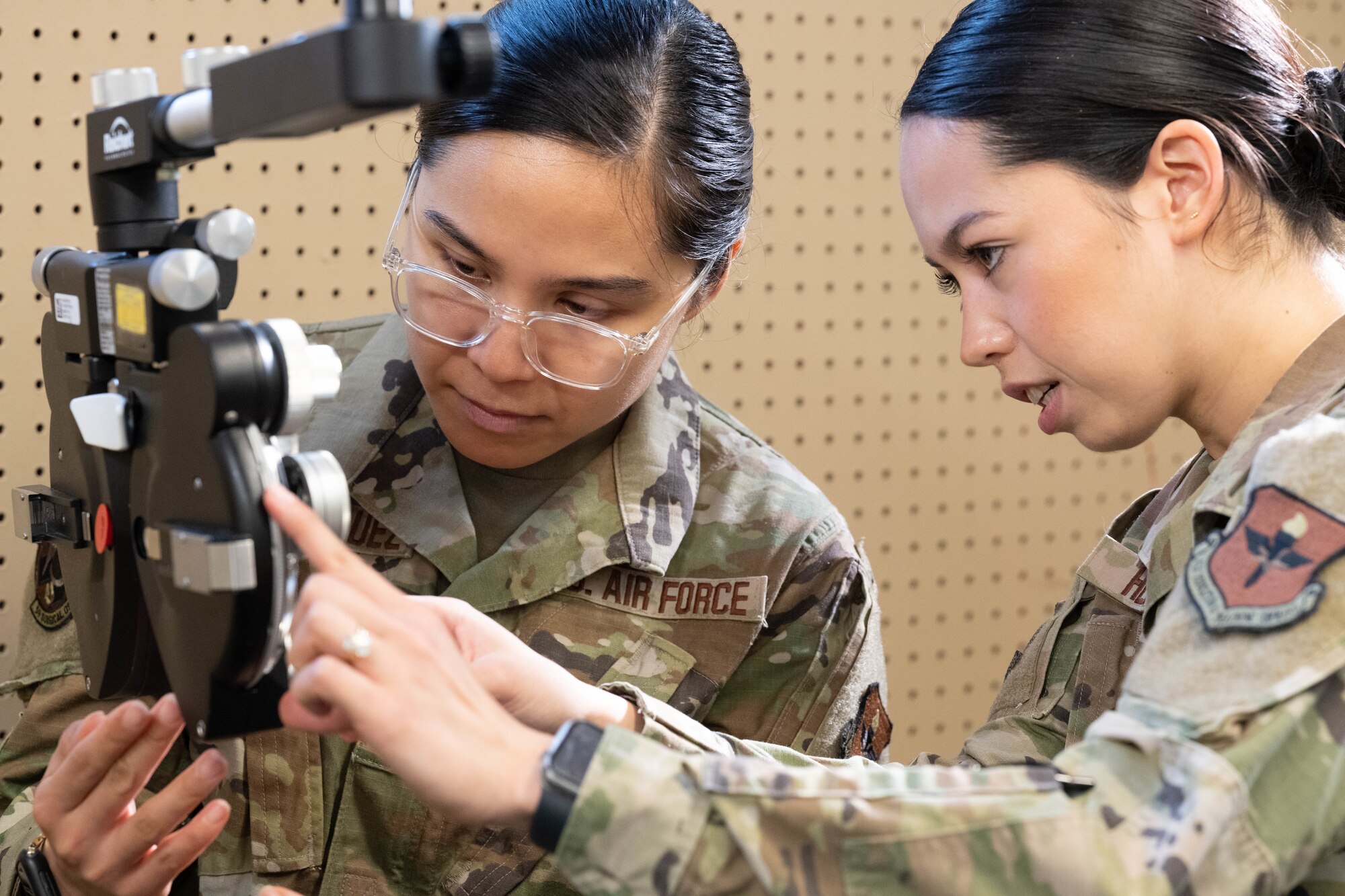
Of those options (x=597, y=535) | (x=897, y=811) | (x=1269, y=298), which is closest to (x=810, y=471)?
(x=597, y=535)

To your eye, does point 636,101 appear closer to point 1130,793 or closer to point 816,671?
point 816,671

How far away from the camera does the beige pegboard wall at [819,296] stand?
1462mm

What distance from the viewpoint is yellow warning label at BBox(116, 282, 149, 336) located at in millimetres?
782

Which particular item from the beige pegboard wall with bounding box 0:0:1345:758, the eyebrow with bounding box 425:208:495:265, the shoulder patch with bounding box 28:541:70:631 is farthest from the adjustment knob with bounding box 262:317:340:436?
the beige pegboard wall with bounding box 0:0:1345:758

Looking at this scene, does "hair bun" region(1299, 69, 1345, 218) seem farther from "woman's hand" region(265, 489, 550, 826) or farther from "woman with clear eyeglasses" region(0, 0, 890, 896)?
"woman's hand" region(265, 489, 550, 826)

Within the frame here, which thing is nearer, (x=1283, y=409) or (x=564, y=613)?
(x=1283, y=409)

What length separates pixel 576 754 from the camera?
73 cm

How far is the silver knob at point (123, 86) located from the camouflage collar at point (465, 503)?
1.90 feet

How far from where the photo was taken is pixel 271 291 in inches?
62.9

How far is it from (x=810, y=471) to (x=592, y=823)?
1342 mm

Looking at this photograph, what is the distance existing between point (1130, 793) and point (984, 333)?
1.50 feet

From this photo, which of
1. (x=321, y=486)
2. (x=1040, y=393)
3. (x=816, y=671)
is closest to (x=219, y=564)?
(x=321, y=486)

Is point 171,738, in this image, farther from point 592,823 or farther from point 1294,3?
point 1294,3

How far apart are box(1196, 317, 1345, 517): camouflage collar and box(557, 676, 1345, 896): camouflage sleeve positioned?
0.16 m
